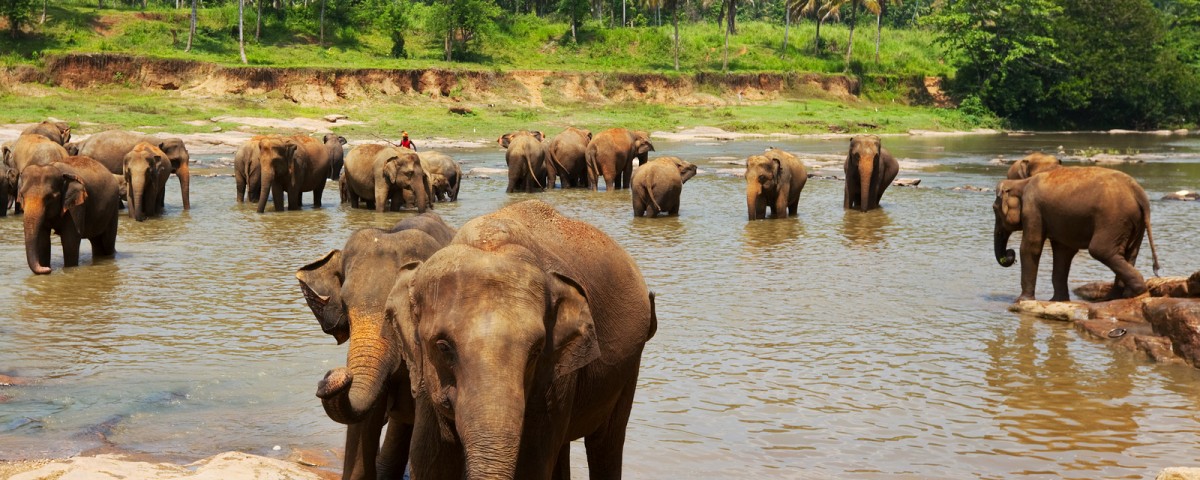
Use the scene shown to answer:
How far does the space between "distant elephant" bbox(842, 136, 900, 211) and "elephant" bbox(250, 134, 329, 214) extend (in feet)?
31.0

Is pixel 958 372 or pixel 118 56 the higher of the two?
pixel 118 56

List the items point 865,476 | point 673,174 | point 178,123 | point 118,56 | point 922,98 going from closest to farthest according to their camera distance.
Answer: point 865,476
point 673,174
point 178,123
point 118,56
point 922,98

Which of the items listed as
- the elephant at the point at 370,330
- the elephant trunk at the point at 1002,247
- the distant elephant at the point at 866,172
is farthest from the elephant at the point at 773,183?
the elephant at the point at 370,330

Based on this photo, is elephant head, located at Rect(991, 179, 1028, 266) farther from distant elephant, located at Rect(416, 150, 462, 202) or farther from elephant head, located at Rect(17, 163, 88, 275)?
distant elephant, located at Rect(416, 150, 462, 202)

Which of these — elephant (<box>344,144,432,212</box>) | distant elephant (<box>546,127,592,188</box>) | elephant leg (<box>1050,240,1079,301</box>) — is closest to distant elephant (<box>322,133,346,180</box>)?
distant elephant (<box>546,127,592,188</box>)

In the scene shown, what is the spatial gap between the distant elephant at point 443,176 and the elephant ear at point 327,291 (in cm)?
1737

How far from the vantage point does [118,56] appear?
49125mm

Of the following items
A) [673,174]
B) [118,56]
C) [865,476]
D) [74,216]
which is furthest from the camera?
Result: [118,56]

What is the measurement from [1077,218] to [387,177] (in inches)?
485

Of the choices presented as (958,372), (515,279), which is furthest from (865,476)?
(515,279)

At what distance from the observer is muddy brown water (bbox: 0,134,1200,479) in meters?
7.19

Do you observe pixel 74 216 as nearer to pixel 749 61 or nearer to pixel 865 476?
pixel 865 476

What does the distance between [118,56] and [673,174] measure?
3577 cm

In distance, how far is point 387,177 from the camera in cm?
2072
